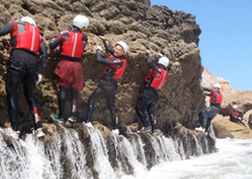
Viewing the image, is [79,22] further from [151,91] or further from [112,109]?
[151,91]

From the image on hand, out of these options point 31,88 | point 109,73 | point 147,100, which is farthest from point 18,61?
point 147,100

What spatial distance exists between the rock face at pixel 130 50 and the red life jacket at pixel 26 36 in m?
0.66

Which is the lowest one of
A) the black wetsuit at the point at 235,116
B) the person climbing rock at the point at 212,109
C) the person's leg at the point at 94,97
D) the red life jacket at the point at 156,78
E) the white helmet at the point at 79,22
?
the black wetsuit at the point at 235,116

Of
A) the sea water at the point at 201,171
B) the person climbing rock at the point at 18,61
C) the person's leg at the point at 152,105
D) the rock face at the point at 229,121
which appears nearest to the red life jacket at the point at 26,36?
the person climbing rock at the point at 18,61

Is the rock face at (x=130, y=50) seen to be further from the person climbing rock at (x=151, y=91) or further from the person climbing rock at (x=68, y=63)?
the person climbing rock at (x=68, y=63)

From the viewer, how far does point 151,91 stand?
24.4ft

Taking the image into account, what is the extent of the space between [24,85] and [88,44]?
194 centimetres

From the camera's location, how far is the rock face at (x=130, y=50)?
18.4 ft

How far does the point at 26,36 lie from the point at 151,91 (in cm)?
393

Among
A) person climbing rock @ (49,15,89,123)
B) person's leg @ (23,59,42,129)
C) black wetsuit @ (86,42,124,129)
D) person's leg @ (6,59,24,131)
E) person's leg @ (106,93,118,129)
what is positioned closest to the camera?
person's leg @ (6,59,24,131)

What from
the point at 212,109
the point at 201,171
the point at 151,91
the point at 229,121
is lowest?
the point at 201,171

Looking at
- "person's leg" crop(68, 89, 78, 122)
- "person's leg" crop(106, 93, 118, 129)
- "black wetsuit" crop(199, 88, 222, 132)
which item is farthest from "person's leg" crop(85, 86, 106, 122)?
"black wetsuit" crop(199, 88, 222, 132)

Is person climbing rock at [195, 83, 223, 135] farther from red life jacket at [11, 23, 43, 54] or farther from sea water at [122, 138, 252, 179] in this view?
red life jacket at [11, 23, 43, 54]

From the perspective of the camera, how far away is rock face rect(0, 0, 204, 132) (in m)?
5.61
